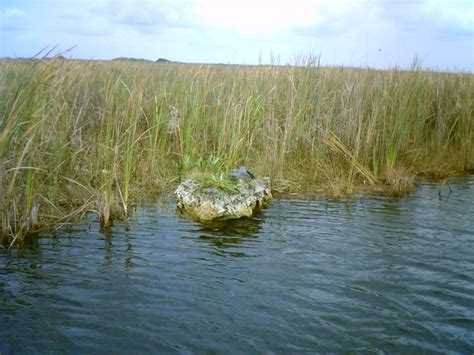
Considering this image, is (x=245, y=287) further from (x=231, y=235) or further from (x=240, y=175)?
(x=240, y=175)

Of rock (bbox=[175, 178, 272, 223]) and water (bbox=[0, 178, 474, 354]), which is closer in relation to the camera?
water (bbox=[0, 178, 474, 354])

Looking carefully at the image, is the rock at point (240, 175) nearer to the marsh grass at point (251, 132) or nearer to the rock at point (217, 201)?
the rock at point (217, 201)

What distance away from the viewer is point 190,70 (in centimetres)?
817

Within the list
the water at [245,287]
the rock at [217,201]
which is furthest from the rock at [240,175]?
the water at [245,287]

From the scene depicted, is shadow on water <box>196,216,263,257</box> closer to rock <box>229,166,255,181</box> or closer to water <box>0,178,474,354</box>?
water <box>0,178,474,354</box>

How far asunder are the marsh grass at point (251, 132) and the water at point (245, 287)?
2.47ft

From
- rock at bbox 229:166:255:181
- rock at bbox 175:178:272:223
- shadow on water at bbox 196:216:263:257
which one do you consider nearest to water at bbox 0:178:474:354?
shadow on water at bbox 196:216:263:257

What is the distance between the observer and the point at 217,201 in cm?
535

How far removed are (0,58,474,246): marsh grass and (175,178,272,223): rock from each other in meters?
0.26

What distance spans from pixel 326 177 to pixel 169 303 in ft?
14.2

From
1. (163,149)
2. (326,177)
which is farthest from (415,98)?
(163,149)

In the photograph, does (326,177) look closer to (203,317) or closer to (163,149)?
(163,149)

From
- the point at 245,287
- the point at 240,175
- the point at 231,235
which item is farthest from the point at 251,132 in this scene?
the point at 245,287

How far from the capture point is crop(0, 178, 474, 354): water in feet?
9.44
